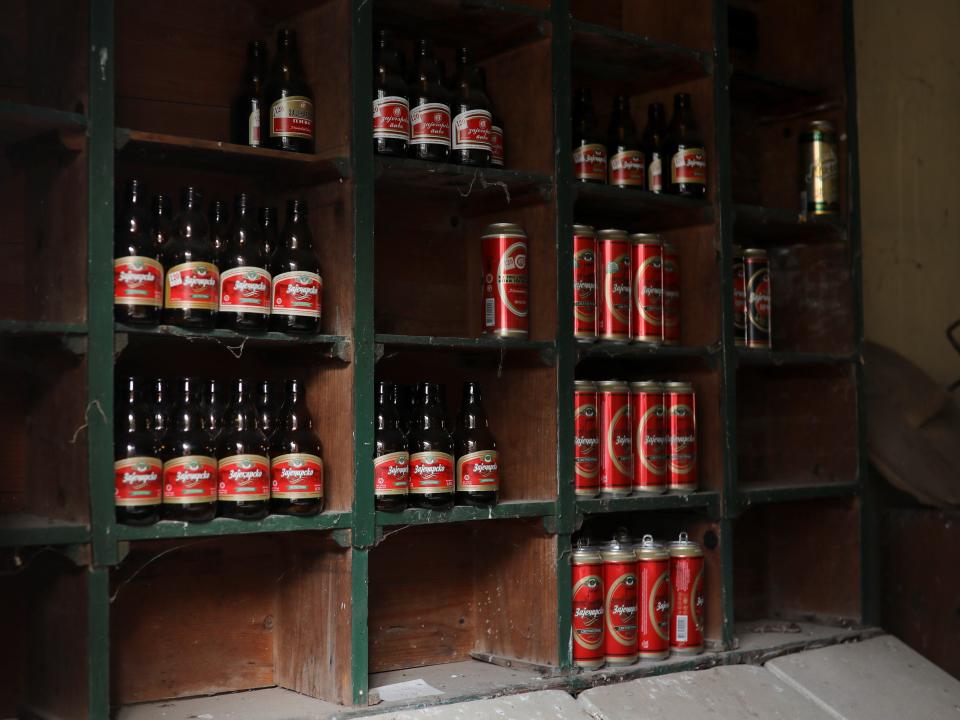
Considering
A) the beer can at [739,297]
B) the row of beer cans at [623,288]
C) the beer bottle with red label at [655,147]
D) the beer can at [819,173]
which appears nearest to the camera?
the row of beer cans at [623,288]

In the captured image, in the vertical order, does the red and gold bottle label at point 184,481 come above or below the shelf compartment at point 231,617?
above

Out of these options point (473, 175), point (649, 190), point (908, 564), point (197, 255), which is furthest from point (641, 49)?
point (908, 564)

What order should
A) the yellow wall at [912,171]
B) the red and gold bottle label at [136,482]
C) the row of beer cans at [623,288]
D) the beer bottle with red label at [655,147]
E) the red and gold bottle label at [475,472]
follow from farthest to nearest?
the yellow wall at [912,171]
the beer bottle with red label at [655,147]
the row of beer cans at [623,288]
the red and gold bottle label at [475,472]
the red and gold bottle label at [136,482]

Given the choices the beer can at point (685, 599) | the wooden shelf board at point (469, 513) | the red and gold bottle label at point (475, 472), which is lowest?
the beer can at point (685, 599)

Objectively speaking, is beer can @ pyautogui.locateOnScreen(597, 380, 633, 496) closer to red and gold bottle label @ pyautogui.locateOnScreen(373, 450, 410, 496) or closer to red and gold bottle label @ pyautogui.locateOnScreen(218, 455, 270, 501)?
red and gold bottle label @ pyautogui.locateOnScreen(373, 450, 410, 496)

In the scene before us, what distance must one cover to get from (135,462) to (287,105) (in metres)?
0.76

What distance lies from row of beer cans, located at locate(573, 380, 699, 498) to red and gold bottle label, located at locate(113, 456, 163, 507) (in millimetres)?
941

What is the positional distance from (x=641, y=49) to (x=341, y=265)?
98 centimetres

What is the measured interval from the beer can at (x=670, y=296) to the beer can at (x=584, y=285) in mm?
248

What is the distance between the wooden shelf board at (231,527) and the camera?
197 centimetres

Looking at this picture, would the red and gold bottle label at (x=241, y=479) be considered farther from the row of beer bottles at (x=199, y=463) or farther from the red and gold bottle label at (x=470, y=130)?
the red and gold bottle label at (x=470, y=130)

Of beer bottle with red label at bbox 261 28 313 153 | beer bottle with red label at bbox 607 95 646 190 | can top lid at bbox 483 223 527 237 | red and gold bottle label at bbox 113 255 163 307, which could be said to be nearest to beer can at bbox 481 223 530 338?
can top lid at bbox 483 223 527 237

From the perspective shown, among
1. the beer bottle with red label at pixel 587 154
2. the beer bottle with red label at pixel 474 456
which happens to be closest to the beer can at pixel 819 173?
the beer bottle with red label at pixel 587 154

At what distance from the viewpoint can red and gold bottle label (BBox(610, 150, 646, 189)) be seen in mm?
2738
